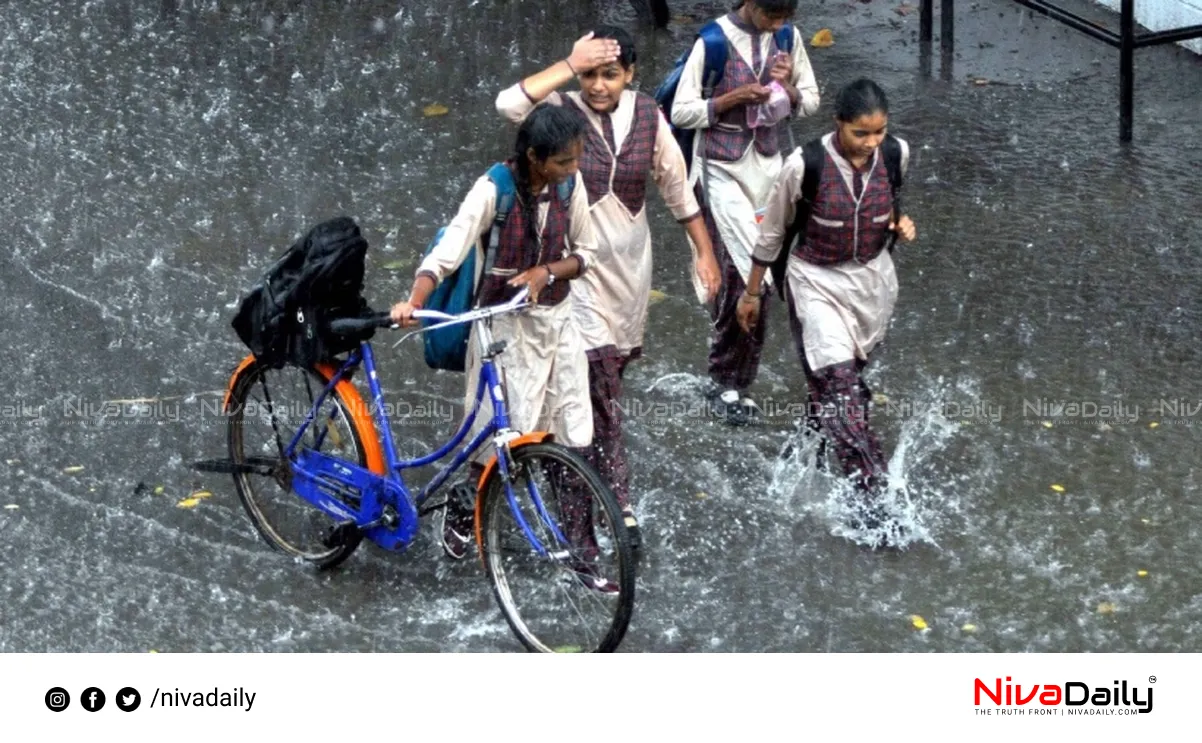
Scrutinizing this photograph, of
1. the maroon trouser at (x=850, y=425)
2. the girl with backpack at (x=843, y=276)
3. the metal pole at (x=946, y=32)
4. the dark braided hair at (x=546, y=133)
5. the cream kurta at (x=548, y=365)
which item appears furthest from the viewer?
the metal pole at (x=946, y=32)

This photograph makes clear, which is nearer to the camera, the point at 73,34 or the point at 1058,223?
the point at 1058,223

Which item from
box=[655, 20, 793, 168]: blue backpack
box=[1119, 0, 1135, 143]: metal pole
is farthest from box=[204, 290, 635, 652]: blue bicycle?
box=[1119, 0, 1135, 143]: metal pole

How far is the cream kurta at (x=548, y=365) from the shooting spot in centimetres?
495

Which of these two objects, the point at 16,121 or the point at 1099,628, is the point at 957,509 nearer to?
the point at 1099,628

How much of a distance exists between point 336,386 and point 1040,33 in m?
6.13

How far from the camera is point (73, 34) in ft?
33.1

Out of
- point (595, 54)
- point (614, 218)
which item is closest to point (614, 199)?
point (614, 218)

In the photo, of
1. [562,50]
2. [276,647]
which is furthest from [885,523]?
[562,50]

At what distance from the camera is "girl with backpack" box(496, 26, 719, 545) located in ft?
16.9

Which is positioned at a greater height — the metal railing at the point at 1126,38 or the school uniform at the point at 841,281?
the school uniform at the point at 841,281

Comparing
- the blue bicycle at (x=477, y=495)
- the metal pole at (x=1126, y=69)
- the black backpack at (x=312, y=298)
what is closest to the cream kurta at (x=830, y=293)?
the blue bicycle at (x=477, y=495)

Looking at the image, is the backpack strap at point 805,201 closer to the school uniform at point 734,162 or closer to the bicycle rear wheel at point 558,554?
the school uniform at point 734,162

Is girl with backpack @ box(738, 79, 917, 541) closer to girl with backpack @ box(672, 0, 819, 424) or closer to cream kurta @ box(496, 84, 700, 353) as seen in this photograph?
cream kurta @ box(496, 84, 700, 353)
